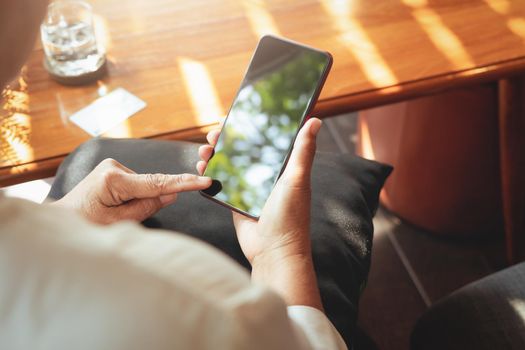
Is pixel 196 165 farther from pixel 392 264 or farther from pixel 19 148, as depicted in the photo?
pixel 392 264

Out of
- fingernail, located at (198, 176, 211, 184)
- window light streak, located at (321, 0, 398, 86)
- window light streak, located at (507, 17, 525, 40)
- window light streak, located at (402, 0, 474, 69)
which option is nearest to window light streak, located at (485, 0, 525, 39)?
window light streak, located at (507, 17, 525, 40)

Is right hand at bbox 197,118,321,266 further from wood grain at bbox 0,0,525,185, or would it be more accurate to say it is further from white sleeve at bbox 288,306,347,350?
wood grain at bbox 0,0,525,185

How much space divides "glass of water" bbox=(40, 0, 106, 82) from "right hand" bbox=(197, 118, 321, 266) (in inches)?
20.2

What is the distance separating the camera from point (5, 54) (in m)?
0.45

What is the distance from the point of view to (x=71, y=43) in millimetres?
1147

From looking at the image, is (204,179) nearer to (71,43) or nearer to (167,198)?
(167,198)

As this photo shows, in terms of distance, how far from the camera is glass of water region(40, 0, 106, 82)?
1137 millimetres

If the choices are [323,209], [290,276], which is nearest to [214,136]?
[323,209]

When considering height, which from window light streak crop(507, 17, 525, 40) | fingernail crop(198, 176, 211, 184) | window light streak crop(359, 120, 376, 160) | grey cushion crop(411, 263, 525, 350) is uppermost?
fingernail crop(198, 176, 211, 184)

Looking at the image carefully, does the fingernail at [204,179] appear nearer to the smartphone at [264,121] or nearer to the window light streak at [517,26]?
the smartphone at [264,121]

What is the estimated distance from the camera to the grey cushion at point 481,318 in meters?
0.89

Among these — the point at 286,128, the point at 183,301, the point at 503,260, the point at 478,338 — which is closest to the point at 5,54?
the point at 183,301

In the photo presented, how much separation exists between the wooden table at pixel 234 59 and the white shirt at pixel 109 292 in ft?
2.12

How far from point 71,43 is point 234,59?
12.0 inches
